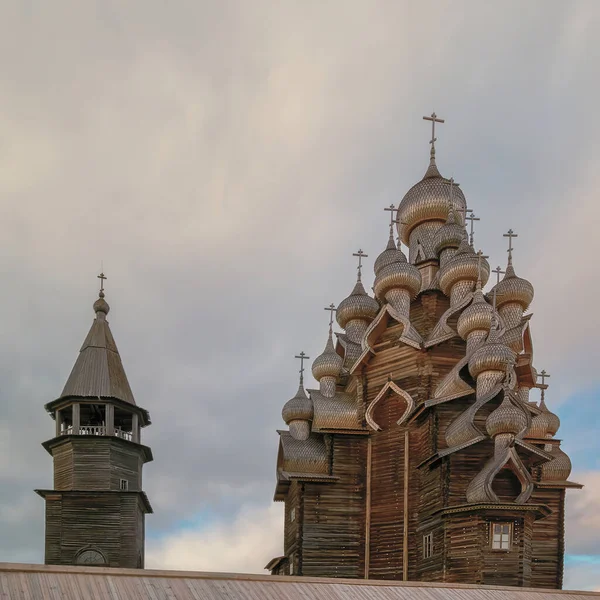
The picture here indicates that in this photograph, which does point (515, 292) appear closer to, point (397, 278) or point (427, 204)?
point (397, 278)

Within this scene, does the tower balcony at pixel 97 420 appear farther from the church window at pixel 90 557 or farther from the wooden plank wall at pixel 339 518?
the wooden plank wall at pixel 339 518

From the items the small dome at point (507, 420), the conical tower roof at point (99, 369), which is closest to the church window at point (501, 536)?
the small dome at point (507, 420)

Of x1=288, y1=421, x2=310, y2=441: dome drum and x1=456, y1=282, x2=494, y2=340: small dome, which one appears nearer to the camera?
x1=456, y1=282, x2=494, y2=340: small dome

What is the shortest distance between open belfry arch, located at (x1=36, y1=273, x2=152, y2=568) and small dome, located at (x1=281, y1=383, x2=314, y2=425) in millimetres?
5446

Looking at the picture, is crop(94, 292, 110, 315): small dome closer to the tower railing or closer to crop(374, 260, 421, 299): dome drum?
the tower railing

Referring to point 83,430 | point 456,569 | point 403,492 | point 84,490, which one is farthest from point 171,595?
point 83,430

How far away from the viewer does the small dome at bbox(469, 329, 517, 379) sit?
24266mm

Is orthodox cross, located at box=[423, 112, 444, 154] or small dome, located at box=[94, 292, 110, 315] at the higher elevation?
orthodox cross, located at box=[423, 112, 444, 154]

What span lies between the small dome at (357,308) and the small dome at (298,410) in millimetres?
3523

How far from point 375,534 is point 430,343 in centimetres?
619

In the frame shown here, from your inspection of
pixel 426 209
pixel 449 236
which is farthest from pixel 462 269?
pixel 426 209

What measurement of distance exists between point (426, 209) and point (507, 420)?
11.9 metres

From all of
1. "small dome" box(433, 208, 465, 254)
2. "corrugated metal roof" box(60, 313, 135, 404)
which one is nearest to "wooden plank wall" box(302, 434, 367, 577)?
"small dome" box(433, 208, 465, 254)

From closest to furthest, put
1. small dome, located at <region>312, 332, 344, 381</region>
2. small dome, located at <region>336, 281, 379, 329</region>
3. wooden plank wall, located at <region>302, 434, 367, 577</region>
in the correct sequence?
wooden plank wall, located at <region>302, 434, 367, 577</region>
small dome, located at <region>312, 332, 344, 381</region>
small dome, located at <region>336, 281, 379, 329</region>
